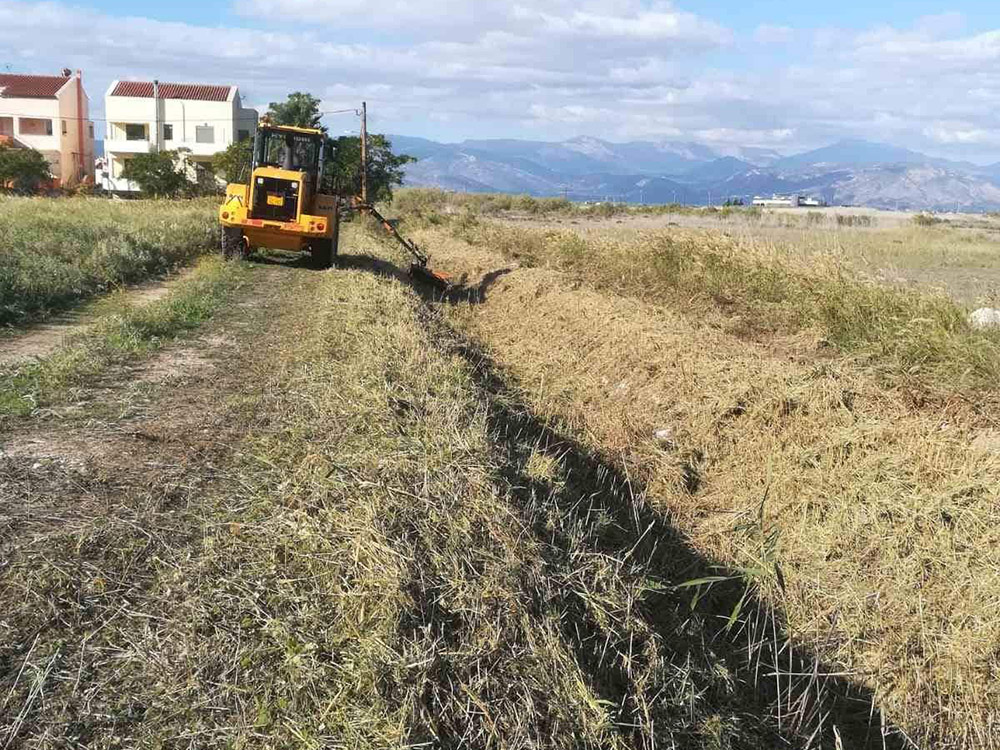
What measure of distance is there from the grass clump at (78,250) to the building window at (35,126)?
3807 centimetres

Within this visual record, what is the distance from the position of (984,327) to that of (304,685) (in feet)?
23.1

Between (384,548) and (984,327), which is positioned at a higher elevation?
(984,327)

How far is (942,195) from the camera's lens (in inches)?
7028

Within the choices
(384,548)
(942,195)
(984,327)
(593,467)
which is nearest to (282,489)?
(384,548)

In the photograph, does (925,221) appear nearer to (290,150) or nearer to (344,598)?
(290,150)

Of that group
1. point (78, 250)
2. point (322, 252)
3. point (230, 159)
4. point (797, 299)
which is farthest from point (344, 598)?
point (230, 159)

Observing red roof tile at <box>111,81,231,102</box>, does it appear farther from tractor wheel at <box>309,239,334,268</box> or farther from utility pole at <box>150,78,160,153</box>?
tractor wheel at <box>309,239,334,268</box>

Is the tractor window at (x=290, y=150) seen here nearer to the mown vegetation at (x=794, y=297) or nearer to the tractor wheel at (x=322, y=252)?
the tractor wheel at (x=322, y=252)

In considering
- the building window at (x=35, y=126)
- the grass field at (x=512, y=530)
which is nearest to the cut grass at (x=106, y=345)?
the grass field at (x=512, y=530)

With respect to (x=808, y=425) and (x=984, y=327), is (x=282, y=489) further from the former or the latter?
(x=984, y=327)

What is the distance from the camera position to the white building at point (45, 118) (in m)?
54.8

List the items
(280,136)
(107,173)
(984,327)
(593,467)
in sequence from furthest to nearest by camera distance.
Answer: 1. (107,173)
2. (280,136)
3. (984,327)
4. (593,467)

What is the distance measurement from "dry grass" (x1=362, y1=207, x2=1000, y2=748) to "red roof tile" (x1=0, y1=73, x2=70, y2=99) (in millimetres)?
56250

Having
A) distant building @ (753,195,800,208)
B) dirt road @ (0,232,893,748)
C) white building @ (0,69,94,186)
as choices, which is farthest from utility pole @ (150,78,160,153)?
dirt road @ (0,232,893,748)
